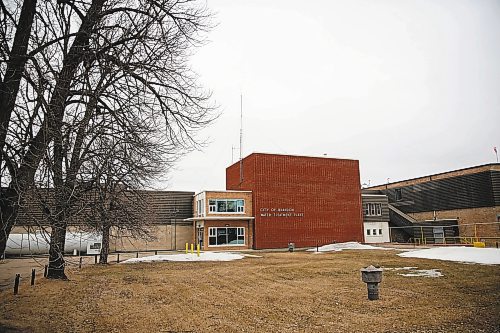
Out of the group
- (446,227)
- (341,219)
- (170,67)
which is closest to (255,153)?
(341,219)

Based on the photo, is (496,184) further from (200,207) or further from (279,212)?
(200,207)

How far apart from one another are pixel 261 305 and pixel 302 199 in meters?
33.2

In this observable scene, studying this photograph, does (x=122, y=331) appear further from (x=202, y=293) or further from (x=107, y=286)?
(x=107, y=286)

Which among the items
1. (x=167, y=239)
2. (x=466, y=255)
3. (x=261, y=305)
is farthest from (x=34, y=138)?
(x=167, y=239)

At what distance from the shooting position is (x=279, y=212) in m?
42.8

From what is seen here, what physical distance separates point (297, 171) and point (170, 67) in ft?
115

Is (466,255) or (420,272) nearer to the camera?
(420,272)

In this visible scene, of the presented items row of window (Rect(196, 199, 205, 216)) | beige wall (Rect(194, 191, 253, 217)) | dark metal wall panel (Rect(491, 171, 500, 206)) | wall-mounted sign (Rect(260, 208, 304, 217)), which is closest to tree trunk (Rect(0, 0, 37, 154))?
beige wall (Rect(194, 191, 253, 217))

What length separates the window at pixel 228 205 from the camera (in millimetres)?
41672

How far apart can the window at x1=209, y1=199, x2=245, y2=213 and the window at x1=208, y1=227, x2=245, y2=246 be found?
6.42ft

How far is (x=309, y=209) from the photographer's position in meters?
43.9

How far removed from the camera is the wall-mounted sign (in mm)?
42188

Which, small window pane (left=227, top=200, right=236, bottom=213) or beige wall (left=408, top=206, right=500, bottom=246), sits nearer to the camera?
small window pane (left=227, top=200, right=236, bottom=213)

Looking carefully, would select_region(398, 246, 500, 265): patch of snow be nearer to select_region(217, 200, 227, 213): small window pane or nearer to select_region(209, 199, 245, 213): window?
select_region(209, 199, 245, 213): window
